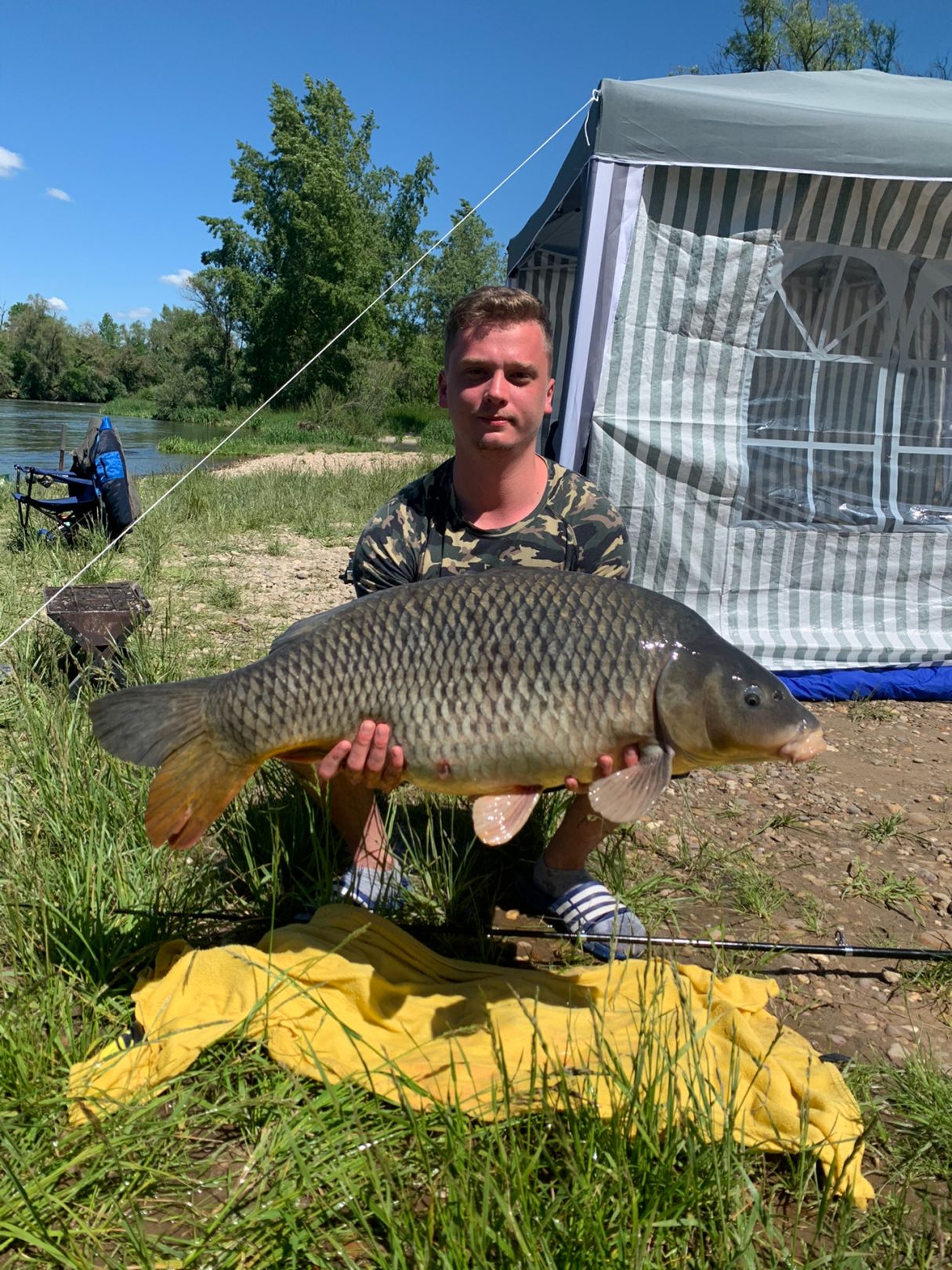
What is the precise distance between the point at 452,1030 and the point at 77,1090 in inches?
24.4

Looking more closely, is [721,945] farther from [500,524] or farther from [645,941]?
[500,524]

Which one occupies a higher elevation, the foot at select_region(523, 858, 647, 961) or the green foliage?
the green foliage

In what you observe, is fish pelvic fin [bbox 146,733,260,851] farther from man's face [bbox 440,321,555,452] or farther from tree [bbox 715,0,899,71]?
tree [bbox 715,0,899,71]

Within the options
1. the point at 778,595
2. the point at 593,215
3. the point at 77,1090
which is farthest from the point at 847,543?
the point at 77,1090

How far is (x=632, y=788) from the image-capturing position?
147 cm

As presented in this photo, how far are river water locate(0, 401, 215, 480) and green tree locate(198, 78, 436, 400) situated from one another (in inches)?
209

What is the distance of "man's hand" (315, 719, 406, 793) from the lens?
61.5 inches

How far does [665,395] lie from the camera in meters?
3.91

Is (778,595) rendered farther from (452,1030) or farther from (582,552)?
(452,1030)

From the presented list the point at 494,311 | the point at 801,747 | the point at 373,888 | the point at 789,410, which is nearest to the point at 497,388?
the point at 494,311

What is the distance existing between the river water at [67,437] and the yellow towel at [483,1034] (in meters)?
10.2

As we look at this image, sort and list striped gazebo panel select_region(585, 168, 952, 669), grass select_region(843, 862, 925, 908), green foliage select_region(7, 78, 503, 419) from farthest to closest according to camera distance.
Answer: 1. green foliage select_region(7, 78, 503, 419)
2. striped gazebo panel select_region(585, 168, 952, 669)
3. grass select_region(843, 862, 925, 908)

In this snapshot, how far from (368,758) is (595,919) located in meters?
0.74

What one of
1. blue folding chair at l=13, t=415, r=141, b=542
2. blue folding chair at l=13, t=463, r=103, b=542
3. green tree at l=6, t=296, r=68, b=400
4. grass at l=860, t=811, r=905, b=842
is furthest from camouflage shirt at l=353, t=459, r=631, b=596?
green tree at l=6, t=296, r=68, b=400
